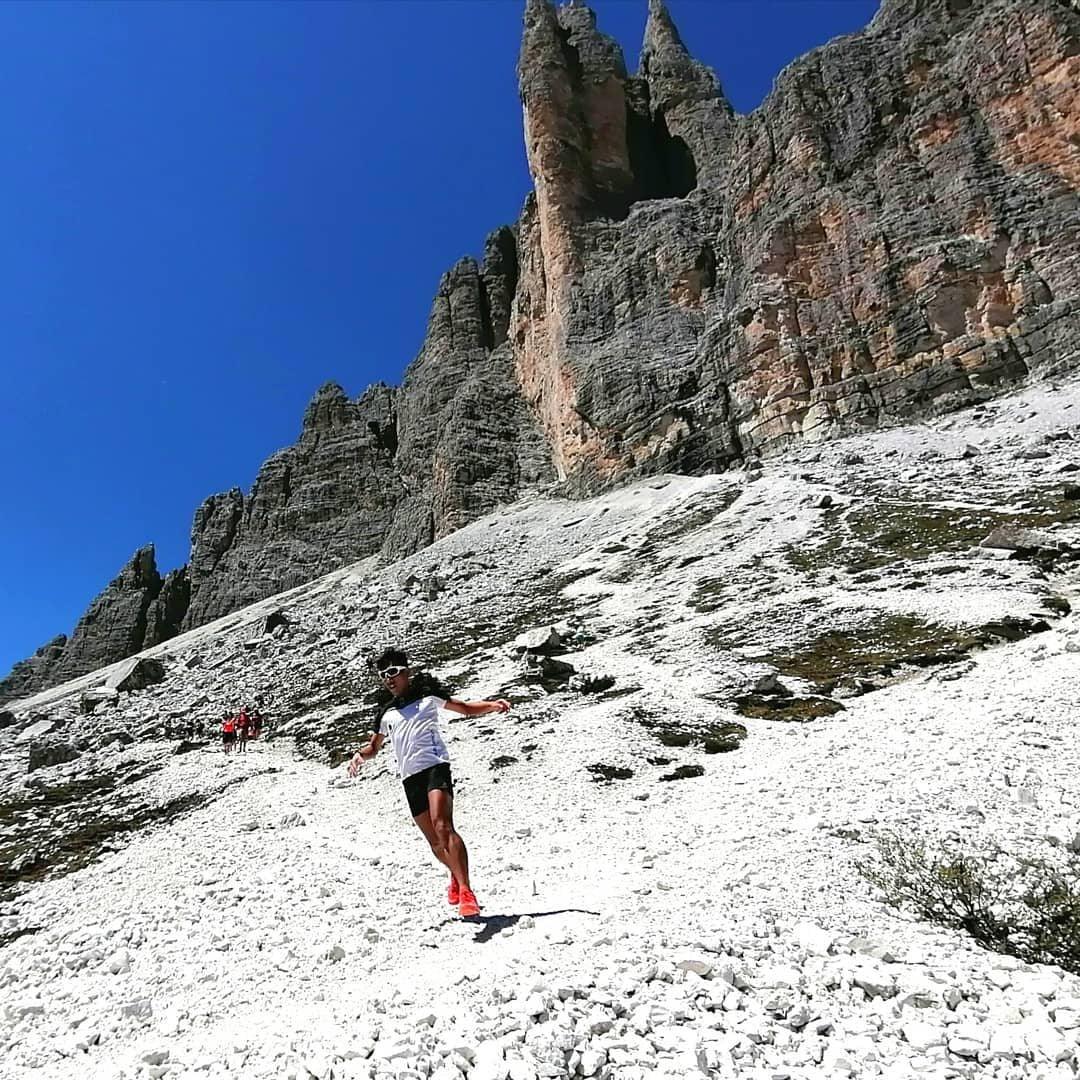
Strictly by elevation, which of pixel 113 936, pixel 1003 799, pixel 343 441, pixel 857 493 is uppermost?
pixel 343 441

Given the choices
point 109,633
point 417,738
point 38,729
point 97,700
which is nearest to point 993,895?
point 417,738

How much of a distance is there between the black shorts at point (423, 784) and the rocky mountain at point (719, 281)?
170ft

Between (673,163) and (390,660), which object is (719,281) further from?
(390,660)

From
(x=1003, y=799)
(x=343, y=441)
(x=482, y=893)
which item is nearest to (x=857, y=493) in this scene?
(x=1003, y=799)

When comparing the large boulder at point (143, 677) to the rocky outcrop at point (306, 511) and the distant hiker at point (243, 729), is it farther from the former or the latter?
the rocky outcrop at point (306, 511)

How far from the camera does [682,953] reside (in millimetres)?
4879

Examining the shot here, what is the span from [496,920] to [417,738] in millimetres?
1794

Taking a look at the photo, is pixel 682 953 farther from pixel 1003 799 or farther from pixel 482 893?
pixel 1003 799

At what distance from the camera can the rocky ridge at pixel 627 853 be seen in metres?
4.17

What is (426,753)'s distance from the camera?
700 centimetres

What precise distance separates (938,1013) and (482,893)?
15.2ft

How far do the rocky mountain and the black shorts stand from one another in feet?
170

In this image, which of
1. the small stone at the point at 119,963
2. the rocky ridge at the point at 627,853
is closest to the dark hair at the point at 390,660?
the rocky ridge at the point at 627,853

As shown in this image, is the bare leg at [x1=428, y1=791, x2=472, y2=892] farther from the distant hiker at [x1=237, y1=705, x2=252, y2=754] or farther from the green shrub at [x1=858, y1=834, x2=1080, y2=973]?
the distant hiker at [x1=237, y1=705, x2=252, y2=754]
